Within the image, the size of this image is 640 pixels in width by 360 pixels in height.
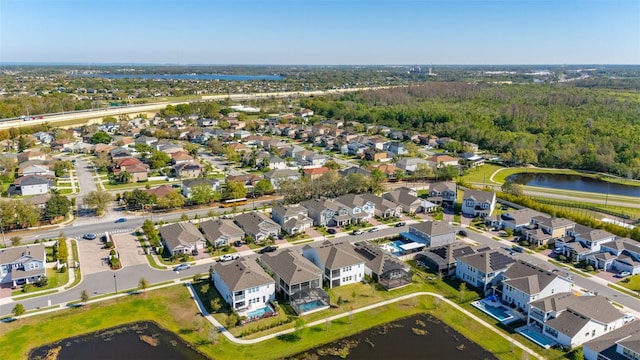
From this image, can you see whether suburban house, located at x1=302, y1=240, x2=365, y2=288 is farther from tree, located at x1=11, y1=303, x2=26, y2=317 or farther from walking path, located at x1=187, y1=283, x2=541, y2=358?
tree, located at x1=11, y1=303, x2=26, y2=317

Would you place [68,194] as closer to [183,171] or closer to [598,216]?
[183,171]

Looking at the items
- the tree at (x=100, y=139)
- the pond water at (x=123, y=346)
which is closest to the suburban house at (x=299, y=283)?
the pond water at (x=123, y=346)

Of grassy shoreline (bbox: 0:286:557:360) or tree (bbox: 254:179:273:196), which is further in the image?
tree (bbox: 254:179:273:196)

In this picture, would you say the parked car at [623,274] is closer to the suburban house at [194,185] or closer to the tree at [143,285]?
the tree at [143,285]

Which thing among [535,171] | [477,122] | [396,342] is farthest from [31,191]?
[477,122]

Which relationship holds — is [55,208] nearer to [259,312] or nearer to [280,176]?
[280,176]

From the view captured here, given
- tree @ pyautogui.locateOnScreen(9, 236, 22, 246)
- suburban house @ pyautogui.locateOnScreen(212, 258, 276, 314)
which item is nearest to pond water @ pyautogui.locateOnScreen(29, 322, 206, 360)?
suburban house @ pyautogui.locateOnScreen(212, 258, 276, 314)
